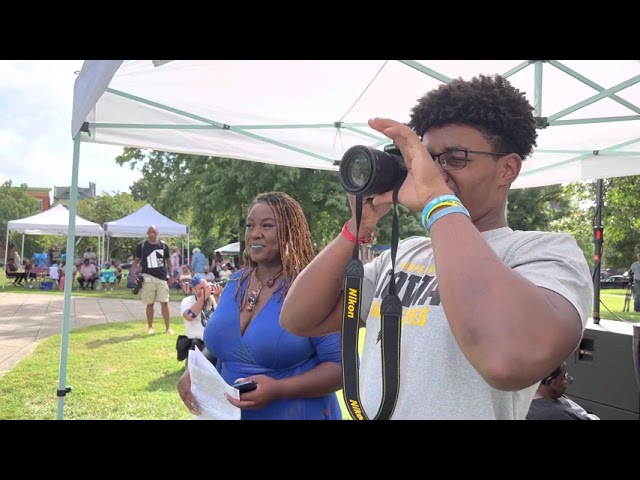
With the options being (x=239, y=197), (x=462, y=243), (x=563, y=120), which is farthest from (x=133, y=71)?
(x=239, y=197)

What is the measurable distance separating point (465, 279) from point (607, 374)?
389cm

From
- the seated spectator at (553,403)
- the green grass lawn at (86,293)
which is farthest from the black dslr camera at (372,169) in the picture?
the green grass lawn at (86,293)

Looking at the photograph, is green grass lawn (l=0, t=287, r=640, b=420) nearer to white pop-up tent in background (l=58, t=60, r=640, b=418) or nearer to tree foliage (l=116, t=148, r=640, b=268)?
white pop-up tent in background (l=58, t=60, r=640, b=418)

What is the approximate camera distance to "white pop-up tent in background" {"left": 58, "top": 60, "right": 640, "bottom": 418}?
3656 mm

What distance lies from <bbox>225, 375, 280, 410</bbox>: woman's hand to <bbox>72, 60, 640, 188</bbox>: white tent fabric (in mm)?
1941

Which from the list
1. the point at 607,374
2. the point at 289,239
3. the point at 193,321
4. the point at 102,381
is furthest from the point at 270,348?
the point at 102,381

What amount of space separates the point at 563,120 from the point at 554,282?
4002 mm

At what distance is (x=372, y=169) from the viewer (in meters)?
1.20

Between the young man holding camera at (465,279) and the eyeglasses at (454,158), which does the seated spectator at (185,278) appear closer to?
the young man holding camera at (465,279)

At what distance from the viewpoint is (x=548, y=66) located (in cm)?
401

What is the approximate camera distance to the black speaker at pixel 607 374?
395 centimetres

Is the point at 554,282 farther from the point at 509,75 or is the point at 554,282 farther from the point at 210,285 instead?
the point at 509,75

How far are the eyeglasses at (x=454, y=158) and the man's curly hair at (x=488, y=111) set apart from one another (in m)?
0.06

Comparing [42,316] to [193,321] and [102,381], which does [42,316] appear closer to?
[102,381]
